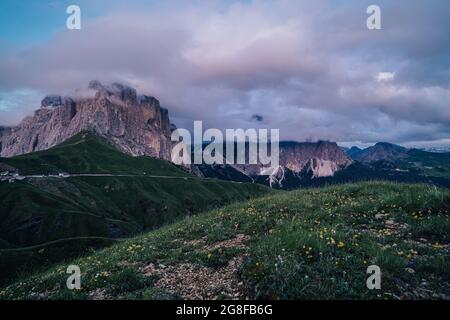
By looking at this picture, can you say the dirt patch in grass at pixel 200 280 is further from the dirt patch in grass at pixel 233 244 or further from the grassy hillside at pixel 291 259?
the dirt patch in grass at pixel 233 244

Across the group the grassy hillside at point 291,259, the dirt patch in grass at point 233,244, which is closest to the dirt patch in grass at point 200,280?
the grassy hillside at point 291,259

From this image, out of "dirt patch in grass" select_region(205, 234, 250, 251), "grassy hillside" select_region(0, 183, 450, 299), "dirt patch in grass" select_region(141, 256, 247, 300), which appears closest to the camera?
"grassy hillside" select_region(0, 183, 450, 299)

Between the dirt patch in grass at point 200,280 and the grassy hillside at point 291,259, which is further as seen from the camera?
the dirt patch in grass at point 200,280

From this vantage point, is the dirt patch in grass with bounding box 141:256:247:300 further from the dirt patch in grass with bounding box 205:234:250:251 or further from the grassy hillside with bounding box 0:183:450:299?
the dirt patch in grass with bounding box 205:234:250:251

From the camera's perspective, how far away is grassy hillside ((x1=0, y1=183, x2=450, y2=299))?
9133mm

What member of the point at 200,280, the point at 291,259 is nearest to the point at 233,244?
the point at 200,280

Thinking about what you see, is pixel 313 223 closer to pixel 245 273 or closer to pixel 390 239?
pixel 390 239

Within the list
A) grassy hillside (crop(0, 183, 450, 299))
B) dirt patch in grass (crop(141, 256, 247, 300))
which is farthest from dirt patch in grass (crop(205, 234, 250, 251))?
dirt patch in grass (crop(141, 256, 247, 300))

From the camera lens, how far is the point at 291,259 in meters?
10.2

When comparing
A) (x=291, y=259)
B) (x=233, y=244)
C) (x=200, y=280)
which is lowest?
(x=200, y=280)

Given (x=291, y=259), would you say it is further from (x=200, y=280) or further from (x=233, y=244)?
(x=233, y=244)

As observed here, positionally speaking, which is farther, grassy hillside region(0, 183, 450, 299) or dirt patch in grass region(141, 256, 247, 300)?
dirt patch in grass region(141, 256, 247, 300)

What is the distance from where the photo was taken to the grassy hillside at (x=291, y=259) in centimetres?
913
